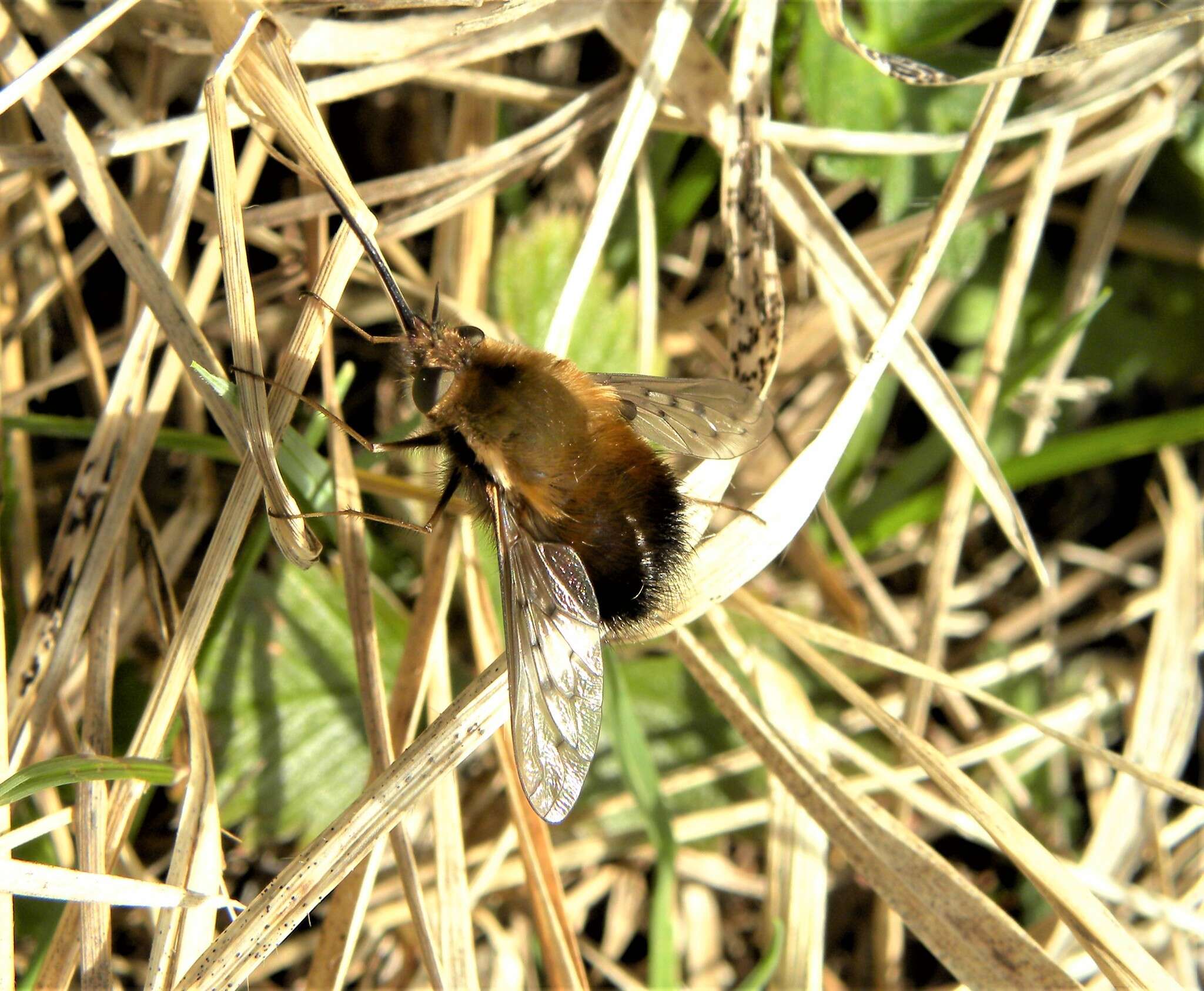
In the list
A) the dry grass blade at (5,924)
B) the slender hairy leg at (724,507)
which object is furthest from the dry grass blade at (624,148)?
the dry grass blade at (5,924)

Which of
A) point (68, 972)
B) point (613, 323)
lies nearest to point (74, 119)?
point (613, 323)

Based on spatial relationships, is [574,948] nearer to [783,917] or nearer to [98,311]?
[783,917]

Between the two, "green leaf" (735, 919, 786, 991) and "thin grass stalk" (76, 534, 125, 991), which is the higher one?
"thin grass stalk" (76, 534, 125, 991)

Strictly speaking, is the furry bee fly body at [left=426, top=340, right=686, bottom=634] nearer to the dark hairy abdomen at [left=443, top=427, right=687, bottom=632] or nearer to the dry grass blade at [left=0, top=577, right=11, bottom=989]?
the dark hairy abdomen at [left=443, top=427, right=687, bottom=632]

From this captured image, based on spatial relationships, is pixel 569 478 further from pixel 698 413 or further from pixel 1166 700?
pixel 1166 700

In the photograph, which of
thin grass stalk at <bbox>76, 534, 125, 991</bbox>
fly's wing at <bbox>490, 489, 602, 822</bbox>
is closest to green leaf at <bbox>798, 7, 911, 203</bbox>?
fly's wing at <bbox>490, 489, 602, 822</bbox>

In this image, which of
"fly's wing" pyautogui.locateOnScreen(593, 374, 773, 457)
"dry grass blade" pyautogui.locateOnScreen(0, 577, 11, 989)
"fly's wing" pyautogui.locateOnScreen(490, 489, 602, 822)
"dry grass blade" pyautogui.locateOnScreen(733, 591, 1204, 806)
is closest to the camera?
"fly's wing" pyautogui.locateOnScreen(490, 489, 602, 822)

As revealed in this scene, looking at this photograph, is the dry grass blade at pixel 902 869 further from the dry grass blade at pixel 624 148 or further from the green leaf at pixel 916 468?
the green leaf at pixel 916 468

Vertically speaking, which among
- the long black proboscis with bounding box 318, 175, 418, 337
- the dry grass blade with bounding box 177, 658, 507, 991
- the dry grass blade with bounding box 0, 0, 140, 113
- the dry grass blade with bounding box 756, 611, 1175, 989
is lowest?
the dry grass blade with bounding box 756, 611, 1175, 989
